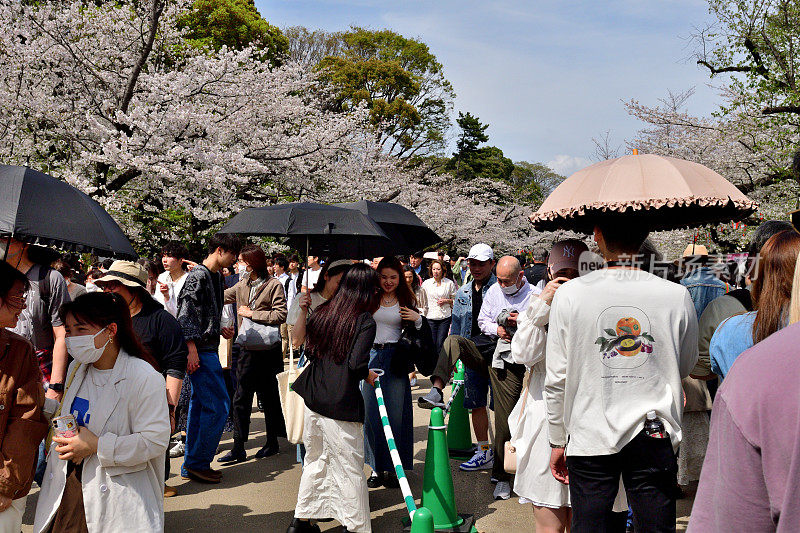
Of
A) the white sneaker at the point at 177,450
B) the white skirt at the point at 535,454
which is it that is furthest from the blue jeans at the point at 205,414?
the white skirt at the point at 535,454

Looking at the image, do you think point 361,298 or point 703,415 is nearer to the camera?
point 361,298

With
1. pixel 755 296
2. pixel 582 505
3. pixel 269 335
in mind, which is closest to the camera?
pixel 582 505

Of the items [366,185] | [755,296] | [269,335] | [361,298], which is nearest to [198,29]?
[366,185]

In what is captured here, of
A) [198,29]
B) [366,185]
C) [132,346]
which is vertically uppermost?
[198,29]

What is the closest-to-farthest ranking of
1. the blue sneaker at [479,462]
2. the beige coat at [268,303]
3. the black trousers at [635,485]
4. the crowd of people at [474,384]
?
the crowd of people at [474,384]
the black trousers at [635,485]
the blue sneaker at [479,462]
the beige coat at [268,303]

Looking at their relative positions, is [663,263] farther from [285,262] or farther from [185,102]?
[185,102]

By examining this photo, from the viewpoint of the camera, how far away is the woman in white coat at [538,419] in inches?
132

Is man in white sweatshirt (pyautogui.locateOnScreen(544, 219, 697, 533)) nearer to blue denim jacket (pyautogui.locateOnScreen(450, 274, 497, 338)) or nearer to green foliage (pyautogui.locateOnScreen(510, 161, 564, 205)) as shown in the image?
blue denim jacket (pyautogui.locateOnScreen(450, 274, 497, 338))

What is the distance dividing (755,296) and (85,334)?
10.1 ft

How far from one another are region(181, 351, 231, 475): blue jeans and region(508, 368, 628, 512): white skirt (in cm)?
292

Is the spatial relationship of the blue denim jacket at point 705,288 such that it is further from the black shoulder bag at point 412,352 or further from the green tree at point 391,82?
the green tree at point 391,82

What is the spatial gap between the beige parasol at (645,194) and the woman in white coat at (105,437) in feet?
7.18

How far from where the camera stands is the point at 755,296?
2912 millimetres

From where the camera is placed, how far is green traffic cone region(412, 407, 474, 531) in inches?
169
